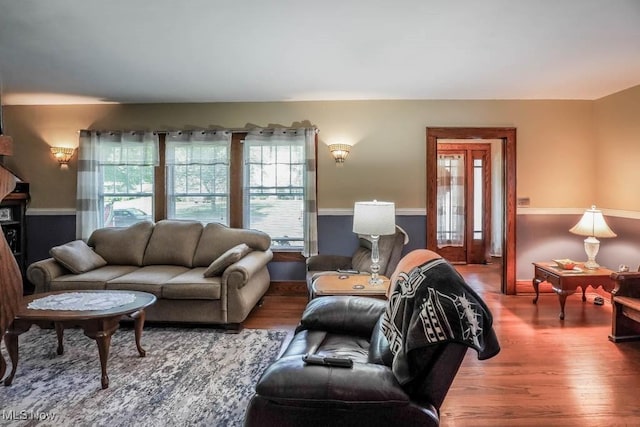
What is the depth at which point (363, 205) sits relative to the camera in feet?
10.1

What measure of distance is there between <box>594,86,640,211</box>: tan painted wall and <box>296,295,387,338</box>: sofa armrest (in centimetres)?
368

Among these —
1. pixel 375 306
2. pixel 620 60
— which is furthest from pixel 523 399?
pixel 620 60

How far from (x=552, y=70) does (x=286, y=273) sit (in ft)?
12.1

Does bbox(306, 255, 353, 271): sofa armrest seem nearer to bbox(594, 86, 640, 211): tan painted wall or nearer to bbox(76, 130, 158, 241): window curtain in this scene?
bbox(76, 130, 158, 241): window curtain

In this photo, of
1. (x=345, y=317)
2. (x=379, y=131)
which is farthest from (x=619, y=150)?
(x=345, y=317)

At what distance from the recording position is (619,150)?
166 inches

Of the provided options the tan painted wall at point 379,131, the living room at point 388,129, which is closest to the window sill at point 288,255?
the living room at point 388,129

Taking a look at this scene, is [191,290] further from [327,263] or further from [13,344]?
[327,263]

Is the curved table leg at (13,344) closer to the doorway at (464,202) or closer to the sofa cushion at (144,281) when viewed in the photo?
the sofa cushion at (144,281)

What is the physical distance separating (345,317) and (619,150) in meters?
4.13

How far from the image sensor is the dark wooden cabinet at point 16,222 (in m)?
4.51

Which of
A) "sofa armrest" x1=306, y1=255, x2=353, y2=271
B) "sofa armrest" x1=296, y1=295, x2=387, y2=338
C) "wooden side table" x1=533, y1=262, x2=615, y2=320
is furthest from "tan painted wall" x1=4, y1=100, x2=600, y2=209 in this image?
"sofa armrest" x1=296, y1=295, x2=387, y2=338

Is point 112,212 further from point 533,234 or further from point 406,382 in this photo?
point 533,234

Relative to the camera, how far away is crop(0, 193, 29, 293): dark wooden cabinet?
4512 millimetres
